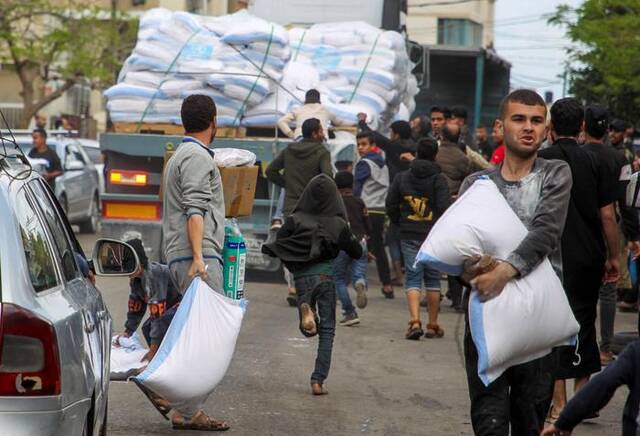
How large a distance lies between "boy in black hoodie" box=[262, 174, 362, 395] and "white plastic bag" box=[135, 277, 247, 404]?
2.12m

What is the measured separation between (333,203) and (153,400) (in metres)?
2.48

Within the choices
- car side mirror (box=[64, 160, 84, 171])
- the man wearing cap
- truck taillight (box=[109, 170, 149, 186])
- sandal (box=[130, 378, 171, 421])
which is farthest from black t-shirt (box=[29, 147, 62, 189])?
sandal (box=[130, 378, 171, 421])

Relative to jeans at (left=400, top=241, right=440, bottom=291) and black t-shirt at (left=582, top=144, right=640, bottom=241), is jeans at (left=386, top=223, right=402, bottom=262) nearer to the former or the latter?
jeans at (left=400, top=241, right=440, bottom=291)

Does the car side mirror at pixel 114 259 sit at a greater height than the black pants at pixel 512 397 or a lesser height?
greater

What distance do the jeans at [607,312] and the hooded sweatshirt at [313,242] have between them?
2146 millimetres

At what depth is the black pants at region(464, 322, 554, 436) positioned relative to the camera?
5953 millimetres

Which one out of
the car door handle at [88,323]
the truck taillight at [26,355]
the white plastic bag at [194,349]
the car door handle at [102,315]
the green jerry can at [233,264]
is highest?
the truck taillight at [26,355]

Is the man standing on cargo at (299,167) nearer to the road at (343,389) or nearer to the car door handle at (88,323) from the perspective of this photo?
the road at (343,389)

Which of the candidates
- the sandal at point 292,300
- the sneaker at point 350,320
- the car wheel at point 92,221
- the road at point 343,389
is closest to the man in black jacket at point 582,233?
the road at point 343,389

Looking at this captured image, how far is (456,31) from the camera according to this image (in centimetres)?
8812

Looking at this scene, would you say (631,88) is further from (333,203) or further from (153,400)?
(153,400)

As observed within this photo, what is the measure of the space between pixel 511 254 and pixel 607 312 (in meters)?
5.52

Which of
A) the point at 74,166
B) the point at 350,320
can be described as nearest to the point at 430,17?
the point at 74,166

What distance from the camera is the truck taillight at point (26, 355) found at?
173 inches
